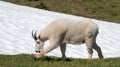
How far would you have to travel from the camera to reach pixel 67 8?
4891cm

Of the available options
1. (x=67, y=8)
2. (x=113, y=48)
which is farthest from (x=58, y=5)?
(x=113, y=48)

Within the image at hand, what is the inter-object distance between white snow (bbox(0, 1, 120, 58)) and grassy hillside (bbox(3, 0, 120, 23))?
797 cm

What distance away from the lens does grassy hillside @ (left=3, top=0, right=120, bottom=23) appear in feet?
154

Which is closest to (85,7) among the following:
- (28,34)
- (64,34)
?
(28,34)

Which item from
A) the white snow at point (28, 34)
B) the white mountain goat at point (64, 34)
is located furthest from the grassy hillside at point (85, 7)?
the white mountain goat at point (64, 34)

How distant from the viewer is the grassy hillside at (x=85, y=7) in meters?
46.9

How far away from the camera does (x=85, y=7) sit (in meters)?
49.4

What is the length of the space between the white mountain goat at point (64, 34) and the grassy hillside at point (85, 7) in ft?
105

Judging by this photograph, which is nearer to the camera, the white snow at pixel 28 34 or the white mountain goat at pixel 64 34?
the white mountain goat at pixel 64 34

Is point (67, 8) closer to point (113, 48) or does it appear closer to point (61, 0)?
point (61, 0)

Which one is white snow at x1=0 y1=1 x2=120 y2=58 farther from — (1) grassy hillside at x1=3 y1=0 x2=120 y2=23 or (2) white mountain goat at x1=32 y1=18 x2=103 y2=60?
(2) white mountain goat at x1=32 y1=18 x2=103 y2=60

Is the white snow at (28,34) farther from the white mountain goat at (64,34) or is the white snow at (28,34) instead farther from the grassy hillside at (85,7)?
the white mountain goat at (64,34)

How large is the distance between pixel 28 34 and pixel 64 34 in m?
15.5

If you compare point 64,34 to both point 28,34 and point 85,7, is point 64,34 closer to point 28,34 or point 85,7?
point 28,34
